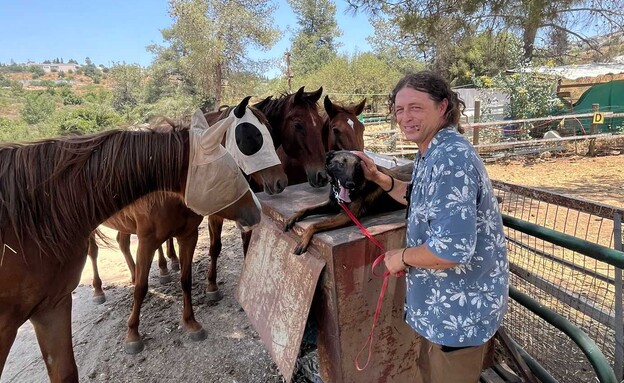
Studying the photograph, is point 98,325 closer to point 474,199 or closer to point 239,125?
point 239,125

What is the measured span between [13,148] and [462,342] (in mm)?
2333

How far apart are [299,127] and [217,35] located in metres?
17.4

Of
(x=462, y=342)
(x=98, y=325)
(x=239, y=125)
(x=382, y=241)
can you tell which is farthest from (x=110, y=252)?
(x=462, y=342)

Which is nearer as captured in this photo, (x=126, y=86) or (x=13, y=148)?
(x=13, y=148)

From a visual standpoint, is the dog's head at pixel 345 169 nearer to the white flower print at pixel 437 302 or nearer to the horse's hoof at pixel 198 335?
the white flower print at pixel 437 302

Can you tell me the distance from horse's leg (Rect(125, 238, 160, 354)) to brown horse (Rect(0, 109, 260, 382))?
2.99ft

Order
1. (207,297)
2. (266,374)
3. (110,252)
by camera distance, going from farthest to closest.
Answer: (110,252) → (207,297) → (266,374)

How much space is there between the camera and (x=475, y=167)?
3.89 feet

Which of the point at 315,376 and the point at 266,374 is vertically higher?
the point at 315,376

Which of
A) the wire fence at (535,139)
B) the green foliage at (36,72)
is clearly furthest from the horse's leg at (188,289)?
the green foliage at (36,72)

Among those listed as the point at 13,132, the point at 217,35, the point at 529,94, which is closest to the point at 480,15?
the point at 529,94

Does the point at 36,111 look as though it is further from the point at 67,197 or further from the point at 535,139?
the point at 67,197

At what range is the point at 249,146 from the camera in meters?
2.82

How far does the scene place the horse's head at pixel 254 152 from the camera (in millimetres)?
2785
